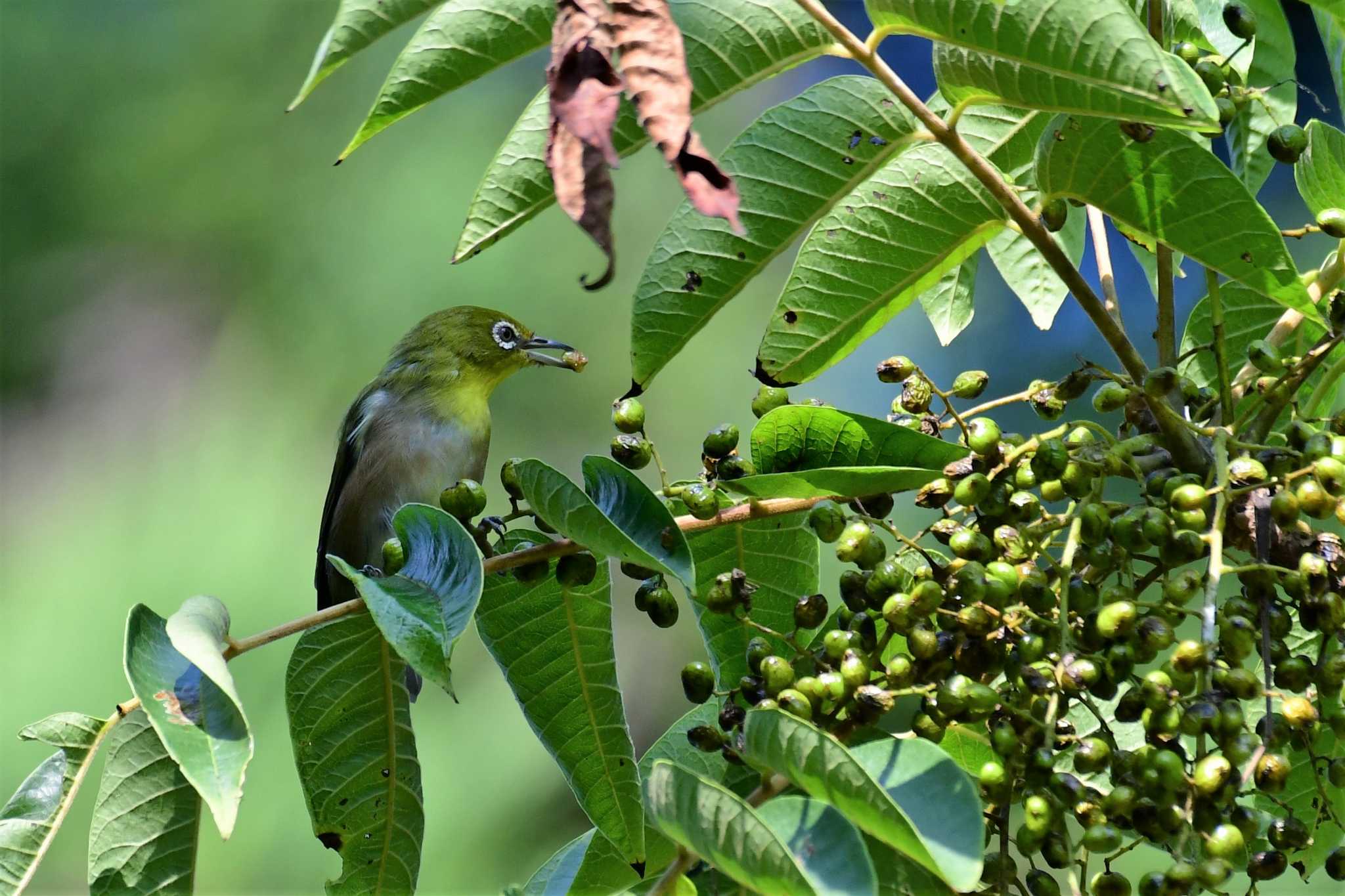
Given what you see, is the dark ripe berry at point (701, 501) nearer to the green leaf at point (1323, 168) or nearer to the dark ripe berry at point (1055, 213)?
the dark ripe berry at point (1055, 213)

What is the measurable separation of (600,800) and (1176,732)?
62 cm

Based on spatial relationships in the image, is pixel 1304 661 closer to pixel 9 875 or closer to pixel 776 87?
pixel 9 875

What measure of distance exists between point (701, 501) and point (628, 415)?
15cm

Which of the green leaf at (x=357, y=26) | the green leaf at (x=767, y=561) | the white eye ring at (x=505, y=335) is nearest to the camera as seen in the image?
the green leaf at (x=357, y=26)

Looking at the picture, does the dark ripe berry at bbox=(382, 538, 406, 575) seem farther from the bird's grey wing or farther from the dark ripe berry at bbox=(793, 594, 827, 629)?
the bird's grey wing

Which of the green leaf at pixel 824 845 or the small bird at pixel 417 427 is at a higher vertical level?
the small bird at pixel 417 427

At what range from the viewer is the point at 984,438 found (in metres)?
1.35

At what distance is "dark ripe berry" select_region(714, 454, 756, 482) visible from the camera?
145cm

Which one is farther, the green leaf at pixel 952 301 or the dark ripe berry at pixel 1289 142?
the green leaf at pixel 952 301

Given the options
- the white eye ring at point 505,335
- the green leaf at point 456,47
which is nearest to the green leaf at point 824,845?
the green leaf at point 456,47

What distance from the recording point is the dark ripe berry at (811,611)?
4.59ft

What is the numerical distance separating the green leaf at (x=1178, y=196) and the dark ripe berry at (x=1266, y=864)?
22.5 inches

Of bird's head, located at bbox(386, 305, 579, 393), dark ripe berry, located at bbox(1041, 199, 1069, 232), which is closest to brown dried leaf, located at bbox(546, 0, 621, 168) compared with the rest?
dark ripe berry, located at bbox(1041, 199, 1069, 232)

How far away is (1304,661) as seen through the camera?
1237 millimetres
